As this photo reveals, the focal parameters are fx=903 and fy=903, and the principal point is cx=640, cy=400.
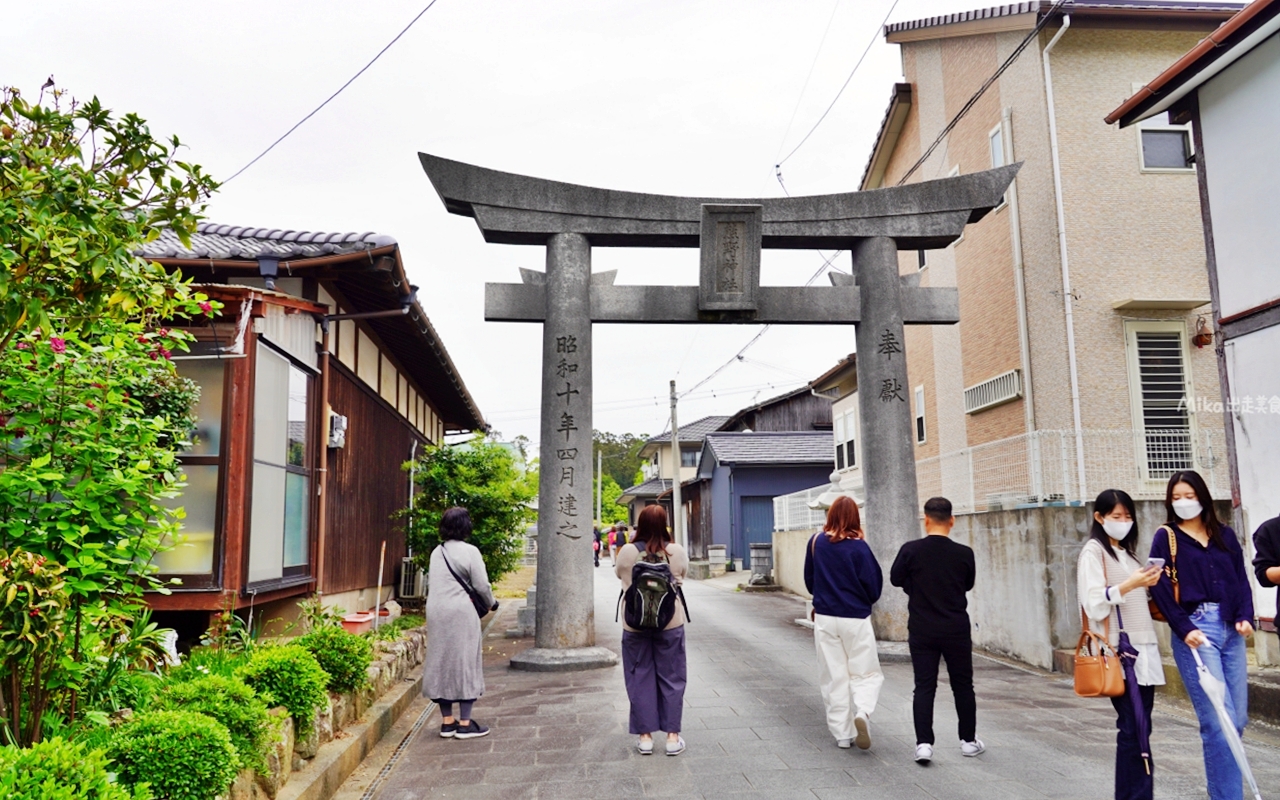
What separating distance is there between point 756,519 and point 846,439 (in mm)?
11840

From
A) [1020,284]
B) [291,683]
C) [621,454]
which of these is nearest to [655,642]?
[291,683]

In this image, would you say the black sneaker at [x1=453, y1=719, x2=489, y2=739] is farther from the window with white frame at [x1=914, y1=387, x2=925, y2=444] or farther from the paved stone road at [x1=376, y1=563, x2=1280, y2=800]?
the window with white frame at [x1=914, y1=387, x2=925, y2=444]

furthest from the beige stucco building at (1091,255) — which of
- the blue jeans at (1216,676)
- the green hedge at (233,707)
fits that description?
the green hedge at (233,707)

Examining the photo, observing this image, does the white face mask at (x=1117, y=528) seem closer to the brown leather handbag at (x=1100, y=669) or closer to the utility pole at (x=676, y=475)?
the brown leather handbag at (x=1100, y=669)

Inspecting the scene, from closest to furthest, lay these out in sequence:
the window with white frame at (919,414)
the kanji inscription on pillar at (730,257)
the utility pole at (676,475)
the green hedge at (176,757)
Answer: the green hedge at (176,757) → the kanji inscription on pillar at (730,257) → the window with white frame at (919,414) → the utility pole at (676,475)

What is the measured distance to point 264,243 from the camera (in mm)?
10312

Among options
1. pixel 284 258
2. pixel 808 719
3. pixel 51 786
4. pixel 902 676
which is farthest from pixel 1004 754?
pixel 284 258

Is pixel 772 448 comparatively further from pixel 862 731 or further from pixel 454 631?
pixel 862 731

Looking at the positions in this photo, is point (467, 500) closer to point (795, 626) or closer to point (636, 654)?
point (795, 626)

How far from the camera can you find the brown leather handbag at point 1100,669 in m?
5.07

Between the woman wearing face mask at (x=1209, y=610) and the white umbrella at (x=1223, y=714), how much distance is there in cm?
4

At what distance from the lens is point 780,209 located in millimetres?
11992

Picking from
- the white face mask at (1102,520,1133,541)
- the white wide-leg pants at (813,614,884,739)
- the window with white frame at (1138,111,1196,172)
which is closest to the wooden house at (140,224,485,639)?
the white wide-leg pants at (813,614,884,739)

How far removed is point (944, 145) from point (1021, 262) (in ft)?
13.9
